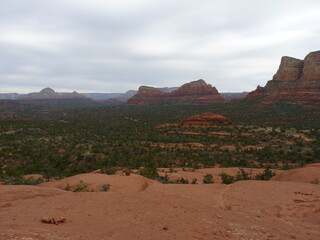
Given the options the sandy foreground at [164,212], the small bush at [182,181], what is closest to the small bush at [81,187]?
the sandy foreground at [164,212]

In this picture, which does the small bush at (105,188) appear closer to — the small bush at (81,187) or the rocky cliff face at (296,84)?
the small bush at (81,187)

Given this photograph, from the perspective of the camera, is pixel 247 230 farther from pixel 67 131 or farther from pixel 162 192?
pixel 67 131

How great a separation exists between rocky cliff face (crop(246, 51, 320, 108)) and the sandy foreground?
61.8 metres

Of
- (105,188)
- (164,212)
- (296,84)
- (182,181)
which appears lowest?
(182,181)

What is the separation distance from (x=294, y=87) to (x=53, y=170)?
2984 inches

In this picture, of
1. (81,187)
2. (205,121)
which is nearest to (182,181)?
(81,187)

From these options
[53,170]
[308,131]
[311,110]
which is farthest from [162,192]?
[311,110]

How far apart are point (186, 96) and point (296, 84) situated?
65357 millimetres

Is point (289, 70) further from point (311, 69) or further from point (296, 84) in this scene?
point (296, 84)

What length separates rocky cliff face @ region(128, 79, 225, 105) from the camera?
4674 inches

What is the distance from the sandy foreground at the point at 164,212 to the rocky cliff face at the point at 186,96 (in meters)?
106

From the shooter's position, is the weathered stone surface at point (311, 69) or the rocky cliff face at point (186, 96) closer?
the weathered stone surface at point (311, 69)

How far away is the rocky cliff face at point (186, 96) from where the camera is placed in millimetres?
118713

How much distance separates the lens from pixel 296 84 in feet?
238
